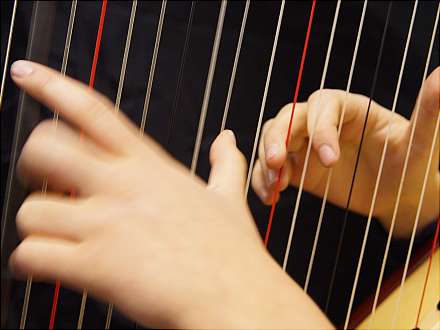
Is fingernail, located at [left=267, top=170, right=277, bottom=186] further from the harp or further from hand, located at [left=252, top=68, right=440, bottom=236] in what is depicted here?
the harp

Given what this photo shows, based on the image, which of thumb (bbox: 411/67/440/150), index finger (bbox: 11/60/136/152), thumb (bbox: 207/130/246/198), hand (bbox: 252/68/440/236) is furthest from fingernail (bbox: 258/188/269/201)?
index finger (bbox: 11/60/136/152)

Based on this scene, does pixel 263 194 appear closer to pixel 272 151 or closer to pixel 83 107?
pixel 272 151

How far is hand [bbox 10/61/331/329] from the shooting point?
45 cm

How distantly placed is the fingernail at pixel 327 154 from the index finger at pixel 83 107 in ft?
1.38

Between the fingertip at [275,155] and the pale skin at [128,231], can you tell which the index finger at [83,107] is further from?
the fingertip at [275,155]

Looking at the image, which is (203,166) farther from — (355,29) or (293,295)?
(293,295)

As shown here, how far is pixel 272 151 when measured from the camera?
86cm

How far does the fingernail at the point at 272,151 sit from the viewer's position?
86 cm

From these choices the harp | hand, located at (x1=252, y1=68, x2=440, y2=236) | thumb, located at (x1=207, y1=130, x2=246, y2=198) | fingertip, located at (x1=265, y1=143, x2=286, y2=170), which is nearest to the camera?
thumb, located at (x1=207, y1=130, x2=246, y2=198)

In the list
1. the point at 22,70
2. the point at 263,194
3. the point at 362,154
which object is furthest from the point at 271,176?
the point at 22,70

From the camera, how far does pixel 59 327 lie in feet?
4.23

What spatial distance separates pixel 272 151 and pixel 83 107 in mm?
422

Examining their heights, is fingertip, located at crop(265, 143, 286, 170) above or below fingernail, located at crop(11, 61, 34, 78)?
below

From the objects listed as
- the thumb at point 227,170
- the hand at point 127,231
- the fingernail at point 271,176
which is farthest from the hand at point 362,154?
the hand at point 127,231
